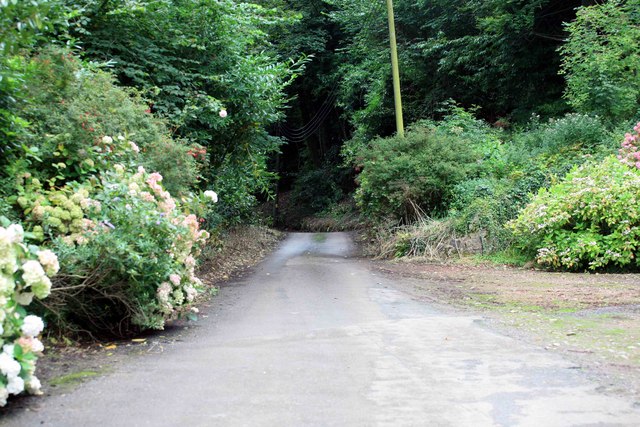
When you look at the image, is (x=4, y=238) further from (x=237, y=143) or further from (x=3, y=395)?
(x=237, y=143)

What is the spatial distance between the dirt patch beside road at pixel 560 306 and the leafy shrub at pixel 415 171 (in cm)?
358

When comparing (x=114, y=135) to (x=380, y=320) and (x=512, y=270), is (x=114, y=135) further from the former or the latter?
(x=512, y=270)

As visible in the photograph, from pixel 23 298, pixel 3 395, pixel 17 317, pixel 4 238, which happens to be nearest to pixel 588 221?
pixel 23 298

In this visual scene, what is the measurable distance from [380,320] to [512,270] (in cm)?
643

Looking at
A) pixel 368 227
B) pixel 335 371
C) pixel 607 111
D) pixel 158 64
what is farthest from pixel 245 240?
pixel 335 371

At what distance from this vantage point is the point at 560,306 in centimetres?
834

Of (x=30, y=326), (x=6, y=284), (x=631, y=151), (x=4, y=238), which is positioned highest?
(x=631, y=151)

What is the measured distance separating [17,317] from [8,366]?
437mm

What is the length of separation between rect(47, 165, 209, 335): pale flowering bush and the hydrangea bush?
8.84 meters

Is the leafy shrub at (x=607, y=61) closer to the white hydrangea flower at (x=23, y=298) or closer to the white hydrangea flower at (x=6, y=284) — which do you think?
the white hydrangea flower at (x=23, y=298)

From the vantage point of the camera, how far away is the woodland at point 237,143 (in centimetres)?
626

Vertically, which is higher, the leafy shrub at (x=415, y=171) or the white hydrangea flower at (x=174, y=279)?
the leafy shrub at (x=415, y=171)

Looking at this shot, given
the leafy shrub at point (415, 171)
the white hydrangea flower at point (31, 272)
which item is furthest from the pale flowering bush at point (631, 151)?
the white hydrangea flower at point (31, 272)

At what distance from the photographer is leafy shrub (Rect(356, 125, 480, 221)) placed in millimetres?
17172
